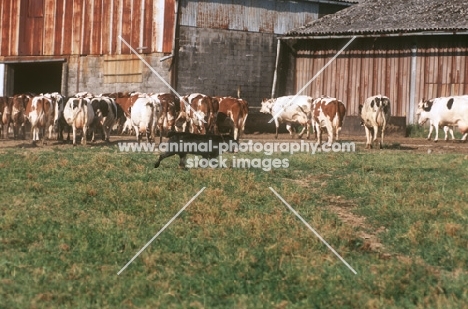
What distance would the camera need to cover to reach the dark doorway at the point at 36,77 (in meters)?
36.4

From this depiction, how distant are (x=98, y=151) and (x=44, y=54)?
15944mm

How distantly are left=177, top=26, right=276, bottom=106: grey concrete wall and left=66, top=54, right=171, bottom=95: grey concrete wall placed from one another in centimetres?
77

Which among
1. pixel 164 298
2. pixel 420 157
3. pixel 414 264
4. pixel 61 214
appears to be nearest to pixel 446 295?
pixel 414 264

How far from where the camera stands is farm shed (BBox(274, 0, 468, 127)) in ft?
92.9

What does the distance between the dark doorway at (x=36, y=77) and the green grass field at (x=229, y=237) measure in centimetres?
2138

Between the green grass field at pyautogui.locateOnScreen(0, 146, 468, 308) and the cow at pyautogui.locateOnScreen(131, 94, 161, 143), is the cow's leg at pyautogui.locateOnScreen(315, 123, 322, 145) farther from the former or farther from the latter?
the green grass field at pyautogui.locateOnScreen(0, 146, 468, 308)

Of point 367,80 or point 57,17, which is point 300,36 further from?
point 57,17

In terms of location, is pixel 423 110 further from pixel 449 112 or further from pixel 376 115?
pixel 376 115

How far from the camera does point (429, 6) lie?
3003 centimetres

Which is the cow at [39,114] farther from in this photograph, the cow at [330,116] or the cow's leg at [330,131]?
the cow's leg at [330,131]

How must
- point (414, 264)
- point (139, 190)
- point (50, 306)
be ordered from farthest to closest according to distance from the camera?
point (139, 190), point (414, 264), point (50, 306)

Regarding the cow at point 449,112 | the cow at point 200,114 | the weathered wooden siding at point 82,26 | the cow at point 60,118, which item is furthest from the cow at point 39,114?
the cow at point 449,112

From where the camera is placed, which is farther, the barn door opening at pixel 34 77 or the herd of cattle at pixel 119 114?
the barn door opening at pixel 34 77

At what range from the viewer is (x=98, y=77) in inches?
1283
